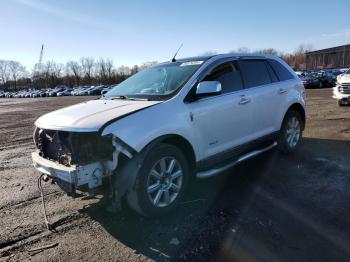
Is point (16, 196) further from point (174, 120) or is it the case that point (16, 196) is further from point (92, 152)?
point (174, 120)

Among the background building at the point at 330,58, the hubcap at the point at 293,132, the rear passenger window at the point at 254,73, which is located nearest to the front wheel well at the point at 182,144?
the rear passenger window at the point at 254,73

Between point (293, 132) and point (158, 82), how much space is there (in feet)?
10.7

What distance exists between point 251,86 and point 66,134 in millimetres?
3103

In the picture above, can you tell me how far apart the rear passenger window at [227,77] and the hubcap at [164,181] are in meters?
1.39

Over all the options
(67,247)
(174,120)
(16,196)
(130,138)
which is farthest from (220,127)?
(16,196)

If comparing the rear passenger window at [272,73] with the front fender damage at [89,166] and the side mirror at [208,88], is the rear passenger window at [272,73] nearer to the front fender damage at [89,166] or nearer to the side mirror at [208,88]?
the side mirror at [208,88]

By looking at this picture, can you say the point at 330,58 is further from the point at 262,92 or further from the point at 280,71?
the point at 262,92

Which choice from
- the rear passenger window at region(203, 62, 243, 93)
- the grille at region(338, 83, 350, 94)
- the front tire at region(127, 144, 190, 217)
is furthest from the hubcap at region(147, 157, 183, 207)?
the grille at region(338, 83, 350, 94)

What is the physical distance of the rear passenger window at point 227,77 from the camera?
4918 millimetres

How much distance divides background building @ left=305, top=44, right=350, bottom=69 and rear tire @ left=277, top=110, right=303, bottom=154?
8953 cm

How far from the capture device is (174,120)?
13.4ft

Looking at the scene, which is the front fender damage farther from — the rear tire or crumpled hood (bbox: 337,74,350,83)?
crumpled hood (bbox: 337,74,350,83)

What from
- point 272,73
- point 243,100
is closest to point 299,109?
point 272,73

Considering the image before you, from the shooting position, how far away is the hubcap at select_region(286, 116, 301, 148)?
21.6 feet
